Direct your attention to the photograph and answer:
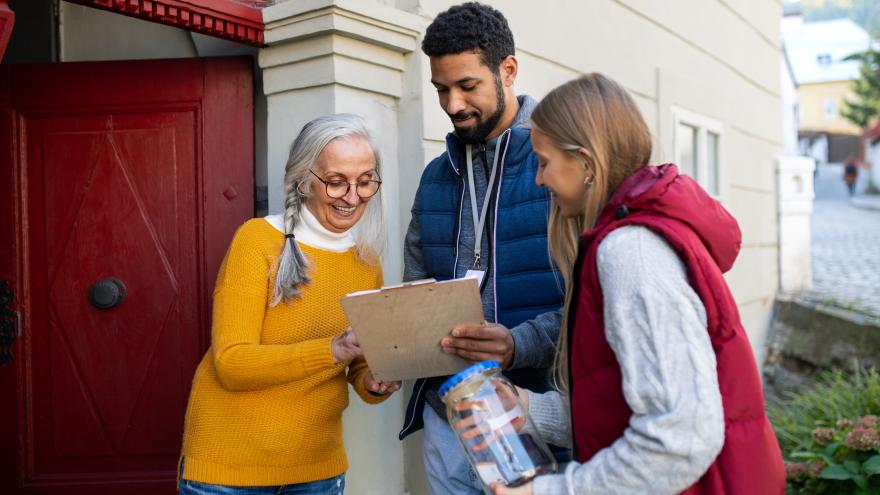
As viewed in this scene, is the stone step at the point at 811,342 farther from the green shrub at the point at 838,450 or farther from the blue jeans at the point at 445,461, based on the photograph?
the blue jeans at the point at 445,461

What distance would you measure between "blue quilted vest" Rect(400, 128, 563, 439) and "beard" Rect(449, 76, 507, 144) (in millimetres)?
61

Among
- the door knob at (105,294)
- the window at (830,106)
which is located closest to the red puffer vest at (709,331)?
the door knob at (105,294)

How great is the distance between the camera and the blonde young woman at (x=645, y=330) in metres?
1.32

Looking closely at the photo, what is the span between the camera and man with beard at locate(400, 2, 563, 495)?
7.17 feet

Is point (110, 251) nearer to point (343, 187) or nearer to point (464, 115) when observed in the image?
point (343, 187)

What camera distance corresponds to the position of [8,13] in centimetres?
195

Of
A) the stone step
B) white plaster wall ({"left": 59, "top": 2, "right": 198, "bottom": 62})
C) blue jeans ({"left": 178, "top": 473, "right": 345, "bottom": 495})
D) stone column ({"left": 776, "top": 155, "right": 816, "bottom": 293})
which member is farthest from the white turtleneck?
stone column ({"left": 776, "top": 155, "right": 816, "bottom": 293})

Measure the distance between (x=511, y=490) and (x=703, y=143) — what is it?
18.5ft

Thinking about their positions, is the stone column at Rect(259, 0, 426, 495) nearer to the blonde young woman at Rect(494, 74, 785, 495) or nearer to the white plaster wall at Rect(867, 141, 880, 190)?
the blonde young woman at Rect(494, 74, 785, 495)

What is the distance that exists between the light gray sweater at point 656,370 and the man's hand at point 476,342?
55cm

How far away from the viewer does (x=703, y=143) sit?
6551 mm

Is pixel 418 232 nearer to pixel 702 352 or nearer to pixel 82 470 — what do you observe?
pixel 702 352

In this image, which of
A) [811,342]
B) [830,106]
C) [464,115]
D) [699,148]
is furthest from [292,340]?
[830,106]

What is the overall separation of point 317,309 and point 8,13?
1.07 meters
